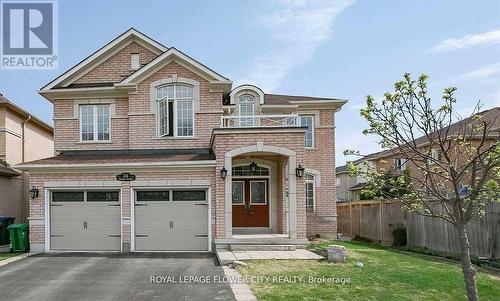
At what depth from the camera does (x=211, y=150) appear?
1675cm

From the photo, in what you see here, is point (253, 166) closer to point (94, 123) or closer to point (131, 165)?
point (131, 165)

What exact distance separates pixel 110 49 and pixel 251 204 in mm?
8673

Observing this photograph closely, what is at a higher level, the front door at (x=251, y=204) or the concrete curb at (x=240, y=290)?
the front door at (x=251, y=204)

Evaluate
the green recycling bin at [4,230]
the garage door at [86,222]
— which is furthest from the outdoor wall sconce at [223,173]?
the green recycling bin at [4,230]

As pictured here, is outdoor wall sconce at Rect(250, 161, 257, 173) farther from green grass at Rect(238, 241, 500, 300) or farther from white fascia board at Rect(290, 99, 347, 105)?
green grass at Rect(238, 241, 500, 300)

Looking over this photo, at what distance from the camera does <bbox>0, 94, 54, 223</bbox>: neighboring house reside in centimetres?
2020

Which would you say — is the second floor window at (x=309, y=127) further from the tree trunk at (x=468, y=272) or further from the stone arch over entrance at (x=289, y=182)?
the tree trunk at (x=468, y=272)

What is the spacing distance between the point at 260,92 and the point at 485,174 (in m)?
13.0

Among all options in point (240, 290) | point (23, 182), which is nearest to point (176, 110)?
point (240, 290)

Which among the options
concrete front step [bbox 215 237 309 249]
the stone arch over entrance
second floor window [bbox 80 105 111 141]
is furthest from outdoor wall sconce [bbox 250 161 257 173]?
second floor window [bbox 80 105 111 141]

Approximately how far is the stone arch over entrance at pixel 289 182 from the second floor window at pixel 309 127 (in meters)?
5.14

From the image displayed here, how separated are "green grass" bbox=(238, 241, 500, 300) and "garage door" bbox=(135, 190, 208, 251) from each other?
154 inches

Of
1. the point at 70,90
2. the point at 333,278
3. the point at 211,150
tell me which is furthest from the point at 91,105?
the point at 333,278

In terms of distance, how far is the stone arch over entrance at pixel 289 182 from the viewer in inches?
566
